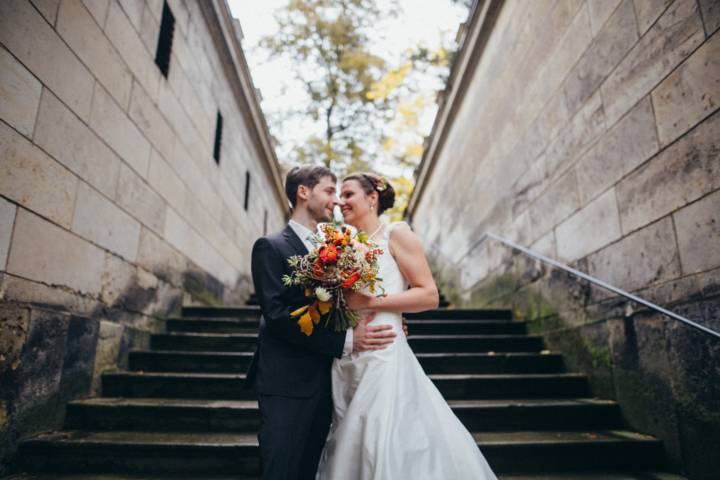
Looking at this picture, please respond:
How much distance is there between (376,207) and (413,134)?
11.2m

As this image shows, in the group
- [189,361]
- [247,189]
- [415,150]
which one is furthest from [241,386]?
[415,150]

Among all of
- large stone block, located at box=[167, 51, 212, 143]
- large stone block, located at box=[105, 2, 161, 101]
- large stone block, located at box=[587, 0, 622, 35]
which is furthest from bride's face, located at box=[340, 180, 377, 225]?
large stone block, located at box=[167, 51, 212, 143]

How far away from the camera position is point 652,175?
2988 mm

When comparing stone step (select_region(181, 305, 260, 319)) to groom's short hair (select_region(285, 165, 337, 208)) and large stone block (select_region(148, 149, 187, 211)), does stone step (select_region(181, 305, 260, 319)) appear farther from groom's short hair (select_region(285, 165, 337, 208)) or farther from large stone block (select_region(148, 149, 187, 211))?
groom's short hair (select_region(285, 165, 337, 208))

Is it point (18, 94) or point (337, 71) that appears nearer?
point (18, 94)

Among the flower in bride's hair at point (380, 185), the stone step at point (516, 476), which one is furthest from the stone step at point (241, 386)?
the flower in bride's hair at point (380, 185)

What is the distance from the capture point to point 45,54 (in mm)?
2896

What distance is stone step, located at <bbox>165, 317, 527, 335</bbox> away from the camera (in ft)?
15.7

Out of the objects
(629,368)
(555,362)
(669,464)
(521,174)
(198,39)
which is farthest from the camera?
(198,39)

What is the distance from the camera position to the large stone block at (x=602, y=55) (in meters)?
3.27

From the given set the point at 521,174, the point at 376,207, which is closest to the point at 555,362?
the point at 521,174

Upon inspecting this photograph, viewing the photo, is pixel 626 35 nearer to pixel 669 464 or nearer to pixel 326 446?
pixel 669 464

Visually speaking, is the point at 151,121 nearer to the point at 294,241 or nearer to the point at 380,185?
the point at 380,185

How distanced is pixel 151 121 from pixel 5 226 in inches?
91.6
